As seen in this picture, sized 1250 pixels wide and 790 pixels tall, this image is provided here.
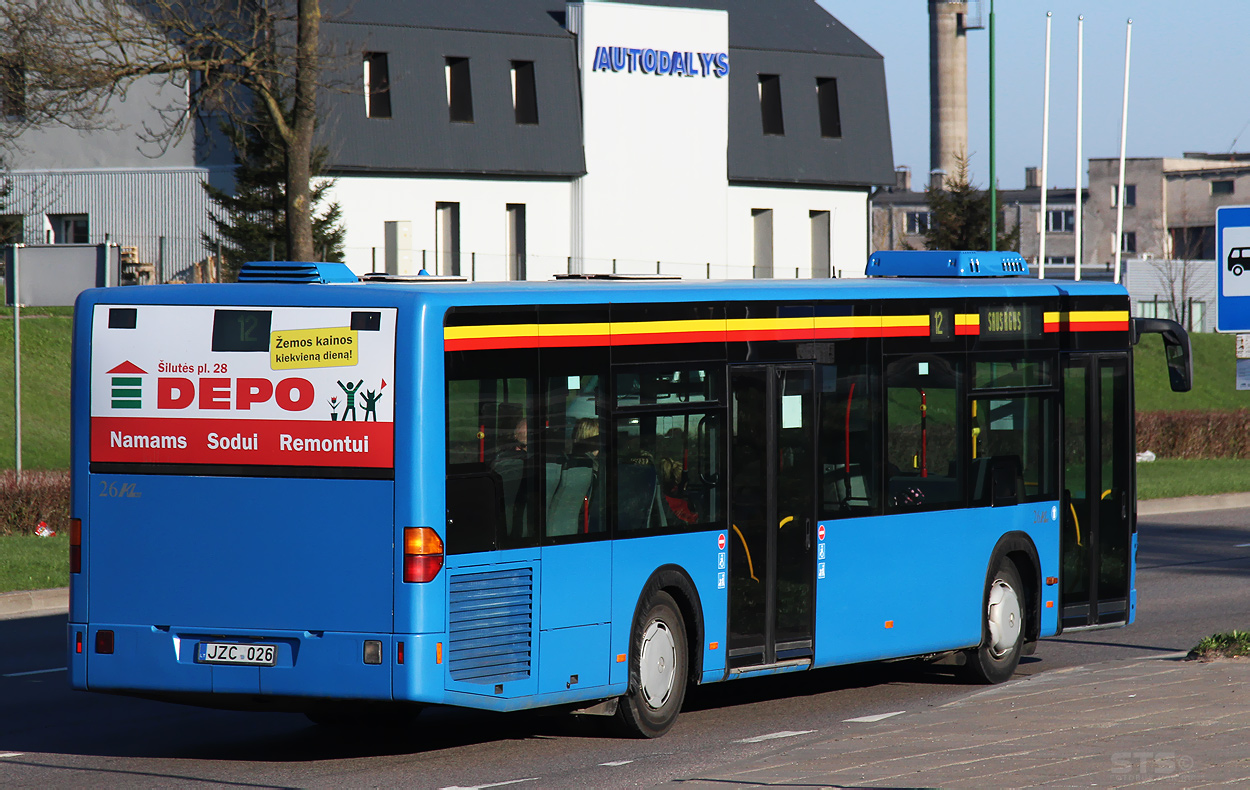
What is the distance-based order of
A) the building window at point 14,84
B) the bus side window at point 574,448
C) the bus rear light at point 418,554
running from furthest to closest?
the building window at point 14,84, the bus side window at point 574,448, the bus rear light at point 418,554

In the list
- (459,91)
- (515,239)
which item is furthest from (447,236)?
(459,91)

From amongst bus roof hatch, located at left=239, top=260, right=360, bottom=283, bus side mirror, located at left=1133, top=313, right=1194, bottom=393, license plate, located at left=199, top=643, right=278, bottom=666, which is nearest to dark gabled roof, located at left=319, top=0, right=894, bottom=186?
bus side mirror, located at left=1133, top=313, right=1194, bottom=393

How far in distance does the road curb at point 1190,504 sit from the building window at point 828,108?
27.8 metres

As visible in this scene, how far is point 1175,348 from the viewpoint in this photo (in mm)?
13781

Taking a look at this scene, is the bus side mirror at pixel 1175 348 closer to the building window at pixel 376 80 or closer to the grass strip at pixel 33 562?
the grass strip at pixel 33 562

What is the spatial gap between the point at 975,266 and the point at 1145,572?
7.75 m

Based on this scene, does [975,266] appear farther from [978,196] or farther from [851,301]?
[978,196]

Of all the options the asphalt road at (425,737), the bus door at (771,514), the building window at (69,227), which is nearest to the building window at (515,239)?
the building window at (69,227)

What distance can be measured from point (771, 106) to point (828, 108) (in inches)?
79.7

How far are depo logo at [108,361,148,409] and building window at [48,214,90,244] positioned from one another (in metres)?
42.5

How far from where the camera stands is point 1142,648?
1427 centimetres

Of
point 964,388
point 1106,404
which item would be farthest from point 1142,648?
point 964,388

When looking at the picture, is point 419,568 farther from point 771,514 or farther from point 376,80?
point 376,80

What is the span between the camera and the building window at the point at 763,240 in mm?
54875
